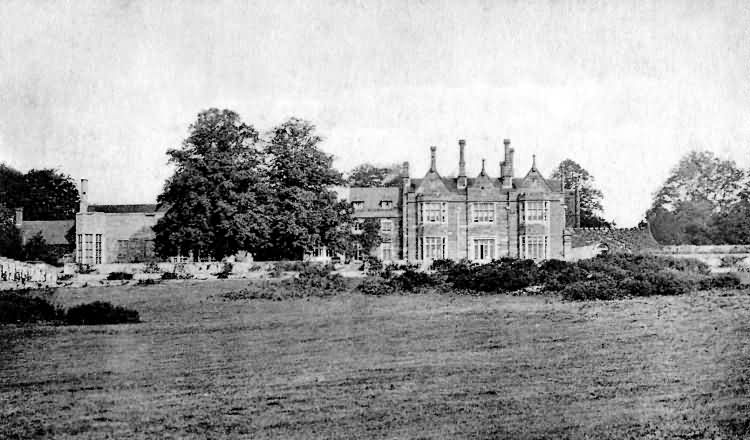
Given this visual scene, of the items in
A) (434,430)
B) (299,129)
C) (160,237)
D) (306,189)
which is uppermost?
(299,129)

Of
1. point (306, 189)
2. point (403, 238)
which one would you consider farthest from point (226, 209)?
point (403, 238)

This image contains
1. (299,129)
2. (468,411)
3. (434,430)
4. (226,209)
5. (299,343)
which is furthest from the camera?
(299,129)

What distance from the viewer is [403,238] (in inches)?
1876

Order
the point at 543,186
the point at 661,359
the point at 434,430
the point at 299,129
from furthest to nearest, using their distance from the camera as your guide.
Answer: the point at 543,186 → the point at 299,129 → the point at 661,359 → the point at 434,430

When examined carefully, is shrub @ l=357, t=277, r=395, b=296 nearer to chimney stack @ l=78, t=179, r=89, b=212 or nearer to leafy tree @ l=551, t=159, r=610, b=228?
chimney stack @ l=78, t=179, r=89, b=212

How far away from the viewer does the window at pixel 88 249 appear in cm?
4376

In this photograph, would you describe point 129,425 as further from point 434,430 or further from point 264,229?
point 264,229

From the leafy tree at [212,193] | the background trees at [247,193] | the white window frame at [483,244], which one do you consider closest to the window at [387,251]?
the white window frame at [483,244]

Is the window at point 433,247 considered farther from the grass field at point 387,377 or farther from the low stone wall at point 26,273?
the grass field at point 387,377

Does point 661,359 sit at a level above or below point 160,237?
below

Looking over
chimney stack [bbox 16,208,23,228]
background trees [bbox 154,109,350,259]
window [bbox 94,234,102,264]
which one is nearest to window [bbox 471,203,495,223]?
background trees [bbox 154,109,350,259]

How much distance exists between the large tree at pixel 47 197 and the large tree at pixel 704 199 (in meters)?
43.3

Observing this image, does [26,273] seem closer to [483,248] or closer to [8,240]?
[8,240]

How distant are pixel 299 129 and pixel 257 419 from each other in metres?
30.6
